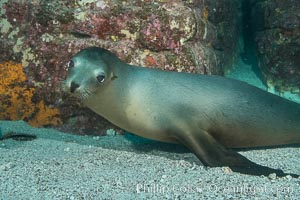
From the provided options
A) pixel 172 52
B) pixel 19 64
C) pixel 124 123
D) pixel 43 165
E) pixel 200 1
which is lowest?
pixel 43 165

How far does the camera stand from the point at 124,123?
13.4ft

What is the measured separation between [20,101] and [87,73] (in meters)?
1.70

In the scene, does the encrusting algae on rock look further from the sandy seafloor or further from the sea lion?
the sea lion

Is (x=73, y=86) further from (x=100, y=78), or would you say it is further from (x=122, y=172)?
(x=122, y=172)

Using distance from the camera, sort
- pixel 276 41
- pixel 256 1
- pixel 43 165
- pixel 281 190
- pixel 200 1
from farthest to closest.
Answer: pixel 256 1
pixel 276 41
pixel 200 1
pixel 43 165
pixel 281 190

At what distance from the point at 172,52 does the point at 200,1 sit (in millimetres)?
1033

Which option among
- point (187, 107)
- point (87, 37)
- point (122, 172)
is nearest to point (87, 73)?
point (122, 172)

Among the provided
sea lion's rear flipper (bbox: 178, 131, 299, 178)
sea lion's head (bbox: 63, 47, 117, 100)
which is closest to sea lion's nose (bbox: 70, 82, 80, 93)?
sea lion's head (bbox: 63, 47, 117, 100)

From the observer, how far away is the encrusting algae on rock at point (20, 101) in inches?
196

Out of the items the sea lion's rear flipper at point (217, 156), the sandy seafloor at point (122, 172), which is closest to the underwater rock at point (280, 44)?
the sandy seafloor at point (122, 172)

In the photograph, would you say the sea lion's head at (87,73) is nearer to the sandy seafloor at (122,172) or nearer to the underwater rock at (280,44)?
the sandy seafloor at (122,172)

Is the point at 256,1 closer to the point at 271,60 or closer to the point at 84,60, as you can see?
the point at 271,60

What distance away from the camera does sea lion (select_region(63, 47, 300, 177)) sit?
3719 mm

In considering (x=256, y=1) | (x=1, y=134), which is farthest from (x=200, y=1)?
(x=1, y=134)
